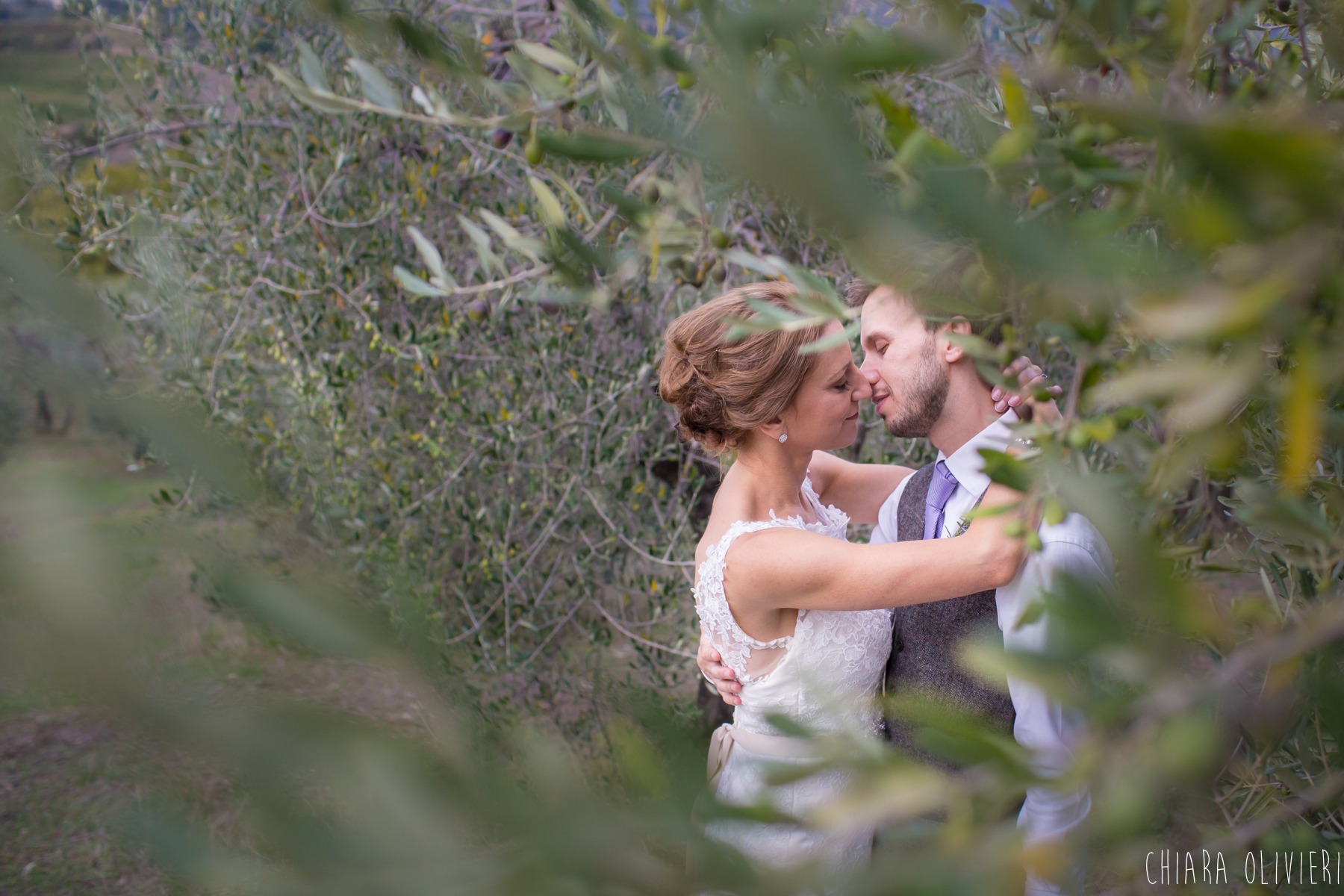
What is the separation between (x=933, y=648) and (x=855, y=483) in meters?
0.78

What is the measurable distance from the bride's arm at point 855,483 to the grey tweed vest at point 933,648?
0.38 metres

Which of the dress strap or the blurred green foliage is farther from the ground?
the blurred green foliage

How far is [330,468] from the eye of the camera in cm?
303

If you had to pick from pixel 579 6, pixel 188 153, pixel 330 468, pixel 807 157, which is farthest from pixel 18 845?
pixel 807 157

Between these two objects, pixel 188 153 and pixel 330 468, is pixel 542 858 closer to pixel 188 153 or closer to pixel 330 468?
pixel 330 468

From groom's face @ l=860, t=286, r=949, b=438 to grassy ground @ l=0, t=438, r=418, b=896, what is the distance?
190 centimetres

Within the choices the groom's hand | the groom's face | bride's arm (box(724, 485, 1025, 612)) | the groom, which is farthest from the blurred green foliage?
the groom's hand

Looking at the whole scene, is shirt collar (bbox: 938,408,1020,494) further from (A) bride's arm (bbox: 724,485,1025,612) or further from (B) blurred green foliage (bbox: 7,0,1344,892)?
(B) blurred green foliage (bbox: 7,0,1344,892)

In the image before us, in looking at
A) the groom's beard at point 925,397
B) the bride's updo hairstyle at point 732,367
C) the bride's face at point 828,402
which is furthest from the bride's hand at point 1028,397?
the bride's updo hairstyle at point 732,367

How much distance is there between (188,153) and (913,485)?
3.20 metres

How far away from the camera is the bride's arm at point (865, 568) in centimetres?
157

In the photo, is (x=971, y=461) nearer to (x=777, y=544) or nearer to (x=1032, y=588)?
(x=777, y=544)

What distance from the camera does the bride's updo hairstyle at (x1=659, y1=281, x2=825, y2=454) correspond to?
6.86 ft

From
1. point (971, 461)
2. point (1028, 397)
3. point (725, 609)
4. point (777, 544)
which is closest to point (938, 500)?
point (971, 461)
